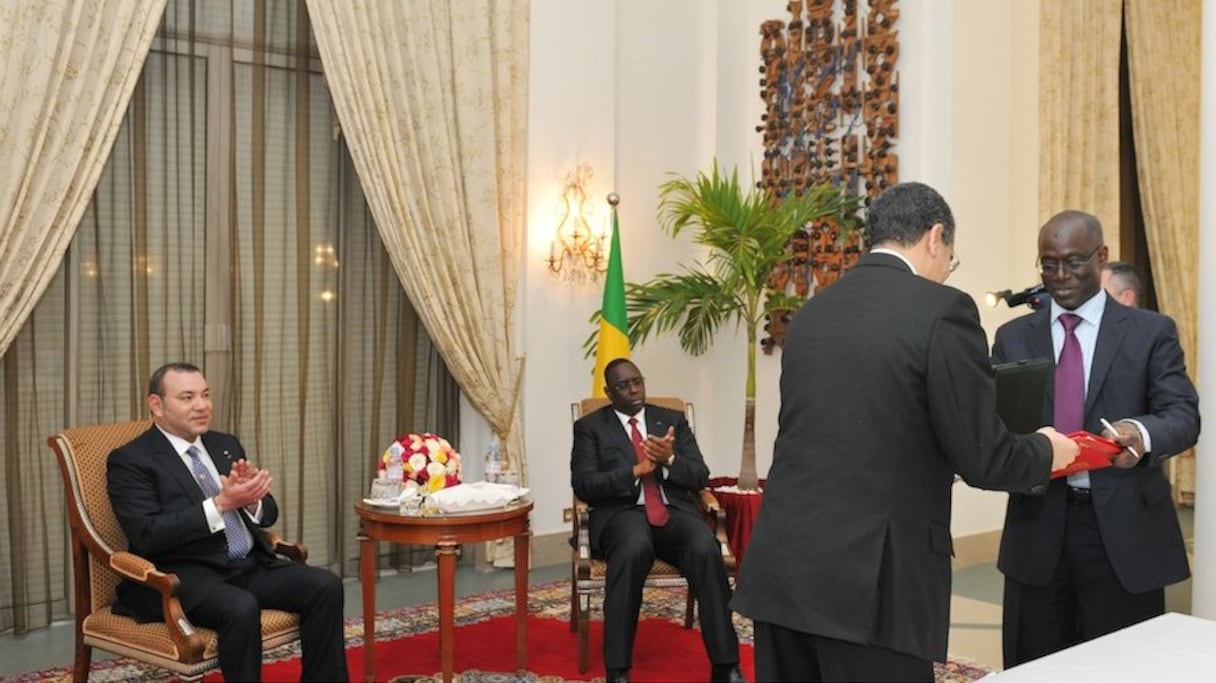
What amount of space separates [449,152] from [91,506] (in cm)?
340

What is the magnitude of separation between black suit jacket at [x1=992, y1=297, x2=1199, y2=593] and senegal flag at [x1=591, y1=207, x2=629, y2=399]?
3.88m

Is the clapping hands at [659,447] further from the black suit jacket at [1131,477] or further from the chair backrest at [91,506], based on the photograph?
the chair backrest at [91,506]

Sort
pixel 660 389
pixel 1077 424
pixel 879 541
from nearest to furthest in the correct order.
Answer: pixel 879 541
pixel 1077 424
pixel 660 389

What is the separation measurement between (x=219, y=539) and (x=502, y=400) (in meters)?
3.08

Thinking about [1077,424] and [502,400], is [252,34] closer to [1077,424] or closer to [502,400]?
[502,400]

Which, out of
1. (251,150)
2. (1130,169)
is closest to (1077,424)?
(251,150)

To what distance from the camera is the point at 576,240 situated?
8117 millimetres

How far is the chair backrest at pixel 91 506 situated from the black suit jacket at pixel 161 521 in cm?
9

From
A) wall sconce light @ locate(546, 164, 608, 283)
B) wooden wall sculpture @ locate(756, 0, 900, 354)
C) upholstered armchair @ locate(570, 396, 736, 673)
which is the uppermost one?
wooden wall sculpture @ locate(756, 0, 900, 354)

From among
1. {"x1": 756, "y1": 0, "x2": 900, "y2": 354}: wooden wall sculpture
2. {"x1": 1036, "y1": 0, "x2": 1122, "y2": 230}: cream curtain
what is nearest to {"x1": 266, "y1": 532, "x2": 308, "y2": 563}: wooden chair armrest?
{"x1": 756, "y1": 0, "x2": 900, "y2": 354}: wooden wall sculpture

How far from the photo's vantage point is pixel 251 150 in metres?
7.07

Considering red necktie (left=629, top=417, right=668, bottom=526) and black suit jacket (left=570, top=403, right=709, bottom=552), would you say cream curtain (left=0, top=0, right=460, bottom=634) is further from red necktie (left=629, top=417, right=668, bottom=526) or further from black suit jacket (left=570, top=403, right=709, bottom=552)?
red necktie (left=629, top=417, right=668, bottom=526)

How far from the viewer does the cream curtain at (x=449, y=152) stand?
7203 mm

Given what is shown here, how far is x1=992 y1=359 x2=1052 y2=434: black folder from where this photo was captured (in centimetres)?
341
